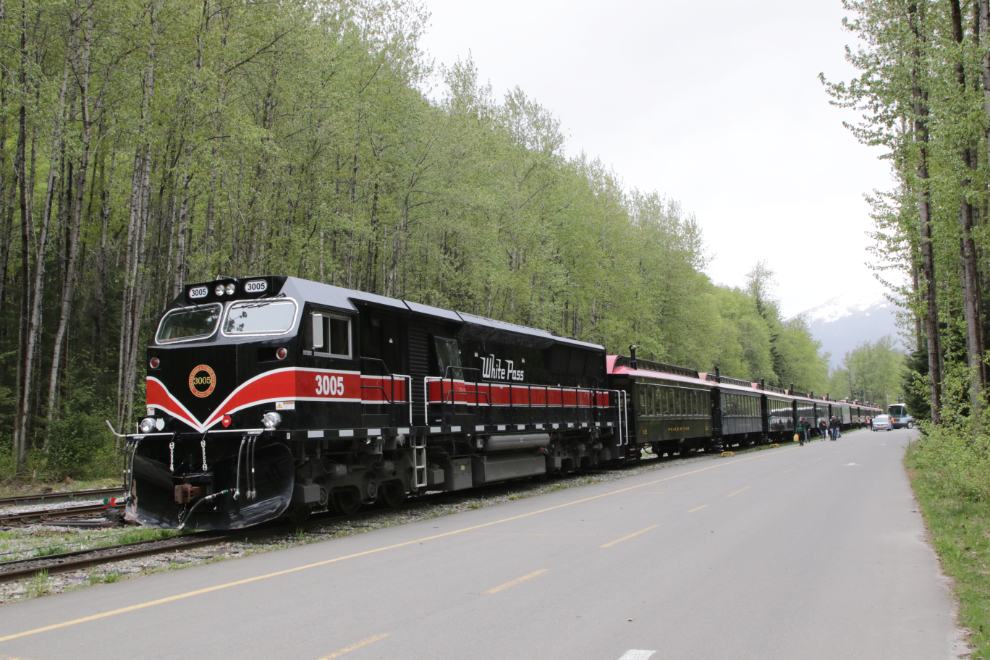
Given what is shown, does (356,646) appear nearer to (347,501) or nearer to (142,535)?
(142,535)

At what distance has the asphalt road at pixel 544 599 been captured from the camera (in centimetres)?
567

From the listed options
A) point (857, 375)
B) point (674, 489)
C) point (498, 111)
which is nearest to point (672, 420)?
point (674, 489)

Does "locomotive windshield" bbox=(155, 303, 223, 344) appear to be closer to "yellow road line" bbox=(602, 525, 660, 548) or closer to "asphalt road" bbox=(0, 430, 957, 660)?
"asphalt road" bbox=(0, 430, 957, 660)

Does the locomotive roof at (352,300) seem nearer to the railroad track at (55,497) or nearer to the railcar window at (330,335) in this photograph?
the railcar window at (330,335)

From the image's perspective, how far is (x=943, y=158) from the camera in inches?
736

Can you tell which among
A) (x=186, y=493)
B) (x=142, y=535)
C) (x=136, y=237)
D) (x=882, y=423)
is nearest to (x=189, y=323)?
(x=186, y=493)

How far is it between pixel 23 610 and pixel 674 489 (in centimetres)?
1369

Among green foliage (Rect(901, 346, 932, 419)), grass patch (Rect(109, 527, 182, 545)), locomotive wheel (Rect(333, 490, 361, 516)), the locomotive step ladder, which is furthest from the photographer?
green foliage (Rect(901, 346, 932, 419))

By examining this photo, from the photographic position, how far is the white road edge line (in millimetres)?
5293

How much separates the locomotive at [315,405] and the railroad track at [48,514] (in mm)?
2162

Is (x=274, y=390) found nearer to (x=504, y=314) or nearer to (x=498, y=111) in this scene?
(x=504, y=314)

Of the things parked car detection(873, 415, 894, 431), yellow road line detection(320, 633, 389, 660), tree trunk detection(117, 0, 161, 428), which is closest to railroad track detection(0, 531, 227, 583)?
yellow road line detection(320, 633, 389, 660)

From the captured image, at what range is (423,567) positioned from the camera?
8.80 metres

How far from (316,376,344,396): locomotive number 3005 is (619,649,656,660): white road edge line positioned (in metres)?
7.23
